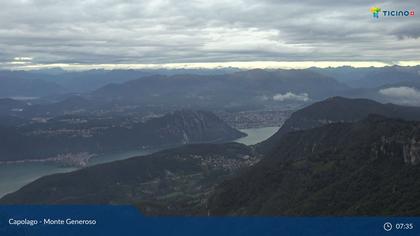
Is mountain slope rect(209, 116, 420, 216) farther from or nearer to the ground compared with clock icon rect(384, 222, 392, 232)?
nearer to the ground

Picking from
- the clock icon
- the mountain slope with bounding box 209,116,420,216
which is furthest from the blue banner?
the mountain slope with bounding box 209,116,420,216

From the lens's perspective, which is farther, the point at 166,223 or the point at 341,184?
the point at 341,184

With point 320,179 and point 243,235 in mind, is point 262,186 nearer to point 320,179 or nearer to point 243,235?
point 320,179

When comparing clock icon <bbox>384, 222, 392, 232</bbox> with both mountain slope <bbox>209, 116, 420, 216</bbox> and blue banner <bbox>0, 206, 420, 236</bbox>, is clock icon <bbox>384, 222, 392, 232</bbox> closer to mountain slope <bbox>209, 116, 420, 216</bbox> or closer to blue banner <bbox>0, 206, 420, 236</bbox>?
blue banner <bbox>0, 206, 420, 236</bbox>

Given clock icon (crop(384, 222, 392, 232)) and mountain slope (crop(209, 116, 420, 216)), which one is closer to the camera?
clock icon (crop(384, 222, 392, 232))

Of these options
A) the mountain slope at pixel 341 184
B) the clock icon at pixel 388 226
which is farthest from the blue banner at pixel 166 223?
the mountain slope at pixel 341 184

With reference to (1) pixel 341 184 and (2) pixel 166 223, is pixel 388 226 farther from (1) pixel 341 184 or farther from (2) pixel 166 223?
(1) pixel 341 184

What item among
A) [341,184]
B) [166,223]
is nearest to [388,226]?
[166,223]

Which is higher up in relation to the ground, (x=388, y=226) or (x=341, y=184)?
(x=388, y=226)

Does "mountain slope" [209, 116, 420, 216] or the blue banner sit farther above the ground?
the blue banner

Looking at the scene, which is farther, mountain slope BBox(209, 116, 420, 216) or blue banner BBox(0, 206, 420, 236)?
mountain slope BBox(209, 116, 420, 216)
